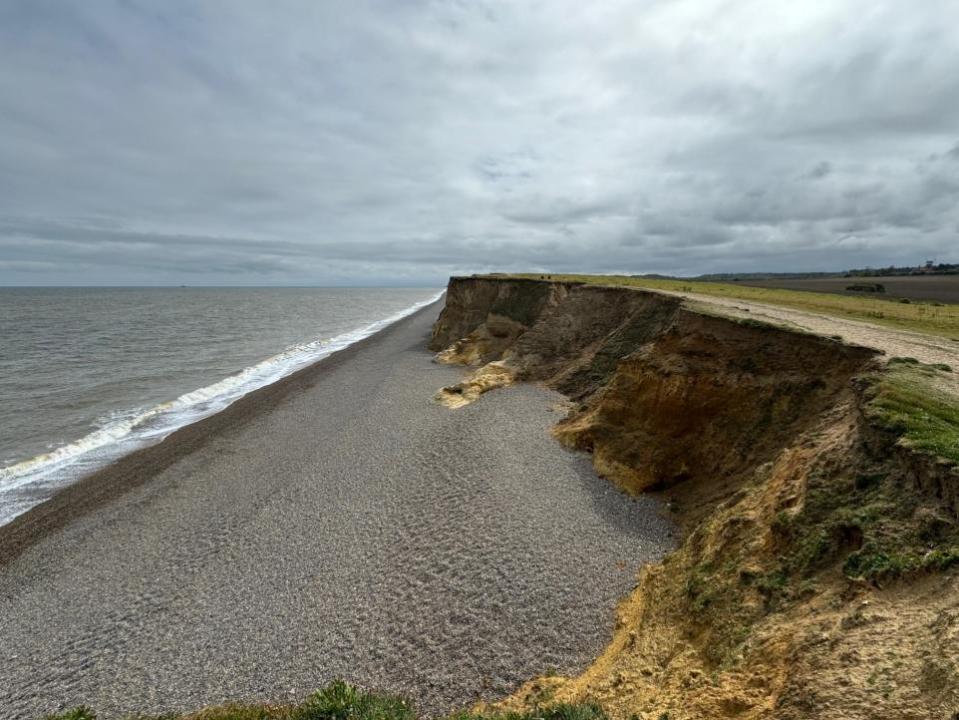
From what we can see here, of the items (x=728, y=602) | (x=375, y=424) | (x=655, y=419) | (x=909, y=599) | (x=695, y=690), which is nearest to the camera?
(x=909, y=599)

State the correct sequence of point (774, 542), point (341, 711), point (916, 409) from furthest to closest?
point (916, 409) < point (774, 542) < point (341, 711)

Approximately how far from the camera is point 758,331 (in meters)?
16.7

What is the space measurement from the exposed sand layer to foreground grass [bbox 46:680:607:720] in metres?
0.43

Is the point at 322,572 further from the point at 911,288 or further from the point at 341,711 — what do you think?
the point at 911,288

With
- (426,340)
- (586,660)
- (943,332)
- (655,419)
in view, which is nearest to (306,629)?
(586,660)

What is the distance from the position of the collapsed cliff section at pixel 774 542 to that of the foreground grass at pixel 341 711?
80cm

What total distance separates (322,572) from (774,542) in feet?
38.5

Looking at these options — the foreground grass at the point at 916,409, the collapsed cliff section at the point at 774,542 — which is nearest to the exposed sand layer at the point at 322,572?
the collapsed cliff section at the point at 774,542

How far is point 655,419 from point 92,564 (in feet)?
65.2

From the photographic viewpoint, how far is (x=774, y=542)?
924 cm

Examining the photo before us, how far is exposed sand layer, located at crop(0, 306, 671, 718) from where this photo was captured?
1092cm

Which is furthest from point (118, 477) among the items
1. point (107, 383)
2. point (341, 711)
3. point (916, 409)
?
point (916, 409)

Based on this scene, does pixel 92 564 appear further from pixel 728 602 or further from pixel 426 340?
pixel 426 340

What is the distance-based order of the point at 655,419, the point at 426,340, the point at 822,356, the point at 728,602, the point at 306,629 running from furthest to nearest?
the point at 426,340, the point at 655,419, the point at 822,356, the point at 306,629, the point at 728,602
